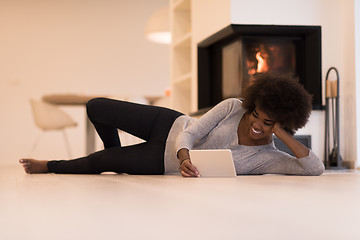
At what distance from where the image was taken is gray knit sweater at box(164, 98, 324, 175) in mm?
2557

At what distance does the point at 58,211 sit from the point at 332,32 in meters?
3.64

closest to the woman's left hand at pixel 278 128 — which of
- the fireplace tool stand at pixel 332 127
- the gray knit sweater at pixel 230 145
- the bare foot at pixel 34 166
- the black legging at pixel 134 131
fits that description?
the gray knit sweater at pixel 230 145

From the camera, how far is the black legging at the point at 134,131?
2650 mm

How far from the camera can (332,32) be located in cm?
445

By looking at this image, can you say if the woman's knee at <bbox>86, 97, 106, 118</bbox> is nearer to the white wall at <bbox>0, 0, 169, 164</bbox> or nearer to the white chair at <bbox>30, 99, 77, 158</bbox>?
the white chair at <bbox>30, 99, 77, 158</bbox>

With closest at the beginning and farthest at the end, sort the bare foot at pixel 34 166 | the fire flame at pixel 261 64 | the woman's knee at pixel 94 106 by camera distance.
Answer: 1. the woman's knee at pixel 94 106
2. the bare foot at pixel 34 166
3. the fire flame at pixel 261 64

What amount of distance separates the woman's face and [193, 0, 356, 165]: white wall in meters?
1.99

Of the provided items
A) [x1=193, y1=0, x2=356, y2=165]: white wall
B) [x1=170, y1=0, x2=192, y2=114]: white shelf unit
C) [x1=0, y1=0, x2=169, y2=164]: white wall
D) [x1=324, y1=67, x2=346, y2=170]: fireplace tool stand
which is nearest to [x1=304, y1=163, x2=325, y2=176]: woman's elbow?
[x1=324, y1=67, x2=346, y2=170]: fireplace tool stand

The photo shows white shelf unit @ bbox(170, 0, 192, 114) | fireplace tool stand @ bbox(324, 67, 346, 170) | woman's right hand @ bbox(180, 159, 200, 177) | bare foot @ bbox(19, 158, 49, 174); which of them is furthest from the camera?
white shelf unit @ bbox(170, 0, 192, 114)

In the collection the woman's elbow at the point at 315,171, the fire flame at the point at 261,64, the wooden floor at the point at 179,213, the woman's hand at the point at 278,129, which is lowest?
the woman's elbow at the point at 315,171

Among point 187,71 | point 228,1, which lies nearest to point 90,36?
point 187,71

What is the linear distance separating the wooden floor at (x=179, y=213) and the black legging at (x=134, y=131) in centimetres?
75

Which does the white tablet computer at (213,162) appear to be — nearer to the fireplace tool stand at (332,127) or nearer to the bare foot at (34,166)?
the bare foot at (34,166)

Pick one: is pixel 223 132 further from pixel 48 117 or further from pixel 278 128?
pixel 48 117
